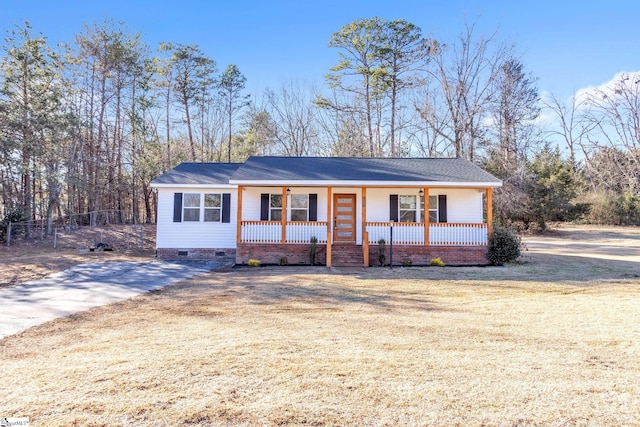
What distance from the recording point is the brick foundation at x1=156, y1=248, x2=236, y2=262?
43.7 ft

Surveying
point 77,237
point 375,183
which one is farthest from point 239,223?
point 77,237

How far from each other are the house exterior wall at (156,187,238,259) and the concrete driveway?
1.06m

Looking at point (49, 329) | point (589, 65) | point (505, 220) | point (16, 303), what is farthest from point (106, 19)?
point (589, 65)

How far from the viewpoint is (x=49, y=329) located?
4.83m

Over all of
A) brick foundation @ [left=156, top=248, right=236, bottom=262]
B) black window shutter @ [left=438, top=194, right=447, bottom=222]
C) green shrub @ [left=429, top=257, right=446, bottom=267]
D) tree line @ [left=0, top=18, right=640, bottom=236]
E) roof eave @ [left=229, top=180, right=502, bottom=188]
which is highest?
tree line @ [left=0, top=18, right=640, bottom=236]

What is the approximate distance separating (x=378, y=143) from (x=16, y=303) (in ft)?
73.0

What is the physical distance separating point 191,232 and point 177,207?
3.38ft

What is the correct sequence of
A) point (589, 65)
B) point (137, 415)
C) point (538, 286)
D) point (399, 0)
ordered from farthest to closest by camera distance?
point (589, 65)
point (399, 0)
point (538, 286)
point (137, 415)

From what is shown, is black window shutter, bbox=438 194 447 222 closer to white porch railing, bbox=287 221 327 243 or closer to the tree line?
white porch railing, bbox=287 221 327 243

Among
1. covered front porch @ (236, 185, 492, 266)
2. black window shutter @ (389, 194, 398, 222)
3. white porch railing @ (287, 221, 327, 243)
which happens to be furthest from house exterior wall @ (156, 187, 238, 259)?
black window shutter @ (389, 194, 398, 222)

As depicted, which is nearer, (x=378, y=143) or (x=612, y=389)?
(x=612, y=389)

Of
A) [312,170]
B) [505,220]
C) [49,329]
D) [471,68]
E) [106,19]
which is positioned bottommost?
[49,329]

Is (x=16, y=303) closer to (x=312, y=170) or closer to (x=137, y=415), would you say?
(x=137, y=415)

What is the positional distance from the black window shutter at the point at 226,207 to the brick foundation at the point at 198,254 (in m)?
1.13
